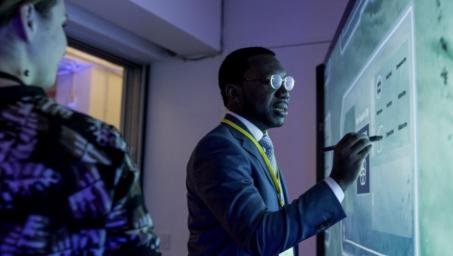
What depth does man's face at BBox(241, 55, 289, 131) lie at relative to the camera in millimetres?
1355

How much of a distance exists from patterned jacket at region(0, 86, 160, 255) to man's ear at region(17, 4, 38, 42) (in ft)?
0.25

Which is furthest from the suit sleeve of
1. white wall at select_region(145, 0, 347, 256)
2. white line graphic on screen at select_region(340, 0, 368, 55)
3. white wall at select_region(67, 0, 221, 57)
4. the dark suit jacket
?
white wall at select_region(145, 0, 347, 256)

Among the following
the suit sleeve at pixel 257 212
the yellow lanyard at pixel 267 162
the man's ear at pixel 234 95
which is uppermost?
the man's ear at pixel 234 95

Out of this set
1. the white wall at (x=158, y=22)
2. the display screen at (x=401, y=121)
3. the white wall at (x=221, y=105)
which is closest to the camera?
the display screen at (x=401, y=121)

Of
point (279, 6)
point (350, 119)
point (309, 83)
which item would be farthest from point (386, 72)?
A: point (279, 6)

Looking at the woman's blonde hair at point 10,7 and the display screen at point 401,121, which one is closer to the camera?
the woman's blonde hair at point 10,7

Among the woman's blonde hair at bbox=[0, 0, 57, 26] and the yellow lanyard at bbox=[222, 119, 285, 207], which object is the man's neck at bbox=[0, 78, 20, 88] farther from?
the yellow lanyard at bbox=[222, 119, 285, 207]

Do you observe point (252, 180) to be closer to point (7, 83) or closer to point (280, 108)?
point (280, 108)

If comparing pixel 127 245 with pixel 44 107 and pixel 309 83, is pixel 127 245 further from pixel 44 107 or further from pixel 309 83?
pixel 309 83

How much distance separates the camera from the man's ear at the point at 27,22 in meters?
0.65

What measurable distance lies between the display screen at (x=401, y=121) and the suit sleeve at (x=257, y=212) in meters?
0.18

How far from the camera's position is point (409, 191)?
3.35 feet

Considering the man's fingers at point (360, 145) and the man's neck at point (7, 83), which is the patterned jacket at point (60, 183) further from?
the man's fingers at point (360, 145)

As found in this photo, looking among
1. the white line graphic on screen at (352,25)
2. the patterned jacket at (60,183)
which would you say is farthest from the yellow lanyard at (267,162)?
the patterned jacket at (60,183)
